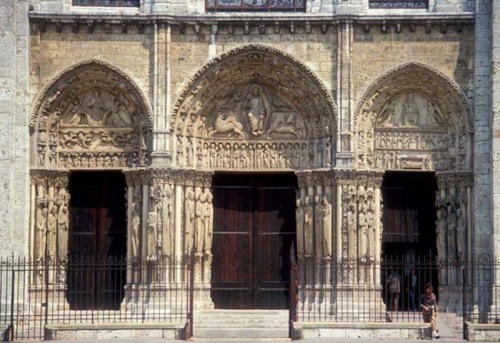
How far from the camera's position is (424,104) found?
27.0 meters

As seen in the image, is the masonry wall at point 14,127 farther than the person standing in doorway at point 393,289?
No

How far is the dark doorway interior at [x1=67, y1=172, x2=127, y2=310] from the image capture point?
27.2 meters

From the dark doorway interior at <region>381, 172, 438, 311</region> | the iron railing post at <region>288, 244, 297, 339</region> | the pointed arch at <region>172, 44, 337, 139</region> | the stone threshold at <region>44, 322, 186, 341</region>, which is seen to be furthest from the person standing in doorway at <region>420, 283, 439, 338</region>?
the stone threshold at <region>44, 322, 186, 341</region>

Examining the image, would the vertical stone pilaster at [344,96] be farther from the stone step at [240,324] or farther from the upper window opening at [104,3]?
the upper window opening at [104,3]

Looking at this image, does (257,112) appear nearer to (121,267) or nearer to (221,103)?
(221,103)

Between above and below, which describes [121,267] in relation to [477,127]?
below

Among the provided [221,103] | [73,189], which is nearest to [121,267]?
[73,189]

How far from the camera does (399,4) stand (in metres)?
26.7

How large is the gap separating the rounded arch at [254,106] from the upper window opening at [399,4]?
212 centimetres

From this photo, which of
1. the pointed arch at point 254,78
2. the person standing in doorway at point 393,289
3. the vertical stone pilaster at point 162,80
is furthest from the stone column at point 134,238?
the person standing in doorway at point 393,289

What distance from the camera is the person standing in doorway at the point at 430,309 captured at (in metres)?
24.0

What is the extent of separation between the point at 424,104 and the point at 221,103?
14.8 feet

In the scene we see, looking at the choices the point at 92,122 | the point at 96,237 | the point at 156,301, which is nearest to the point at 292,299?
the point at 156,301

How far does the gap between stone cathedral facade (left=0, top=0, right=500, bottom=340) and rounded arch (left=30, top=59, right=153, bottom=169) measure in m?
0.03
